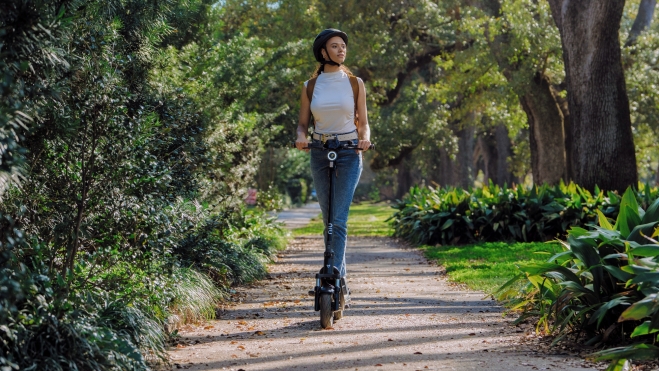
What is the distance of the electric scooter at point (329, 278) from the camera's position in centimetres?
672

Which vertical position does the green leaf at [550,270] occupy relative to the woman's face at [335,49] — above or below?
below

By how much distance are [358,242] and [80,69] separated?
13578 millimetres

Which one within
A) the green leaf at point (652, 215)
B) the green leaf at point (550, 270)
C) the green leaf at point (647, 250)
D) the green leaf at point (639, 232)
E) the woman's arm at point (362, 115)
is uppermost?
the woman's arm at point (362, 115)

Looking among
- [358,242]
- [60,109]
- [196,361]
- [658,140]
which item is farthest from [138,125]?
[658,140]

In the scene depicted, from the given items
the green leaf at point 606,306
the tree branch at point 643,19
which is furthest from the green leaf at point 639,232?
the tree branch at point 643,19

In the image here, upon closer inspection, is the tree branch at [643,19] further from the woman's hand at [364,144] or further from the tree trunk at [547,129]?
the woman's hand at [364,144]

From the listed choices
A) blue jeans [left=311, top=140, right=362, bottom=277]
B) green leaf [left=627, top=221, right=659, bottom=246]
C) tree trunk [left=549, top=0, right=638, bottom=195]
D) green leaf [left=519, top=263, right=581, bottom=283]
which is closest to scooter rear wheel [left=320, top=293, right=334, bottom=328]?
blue jeans [left=311, top=140, right=362, bottom=277]

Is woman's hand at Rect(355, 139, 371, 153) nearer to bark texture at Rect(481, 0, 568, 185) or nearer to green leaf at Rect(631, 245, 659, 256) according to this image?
green leaf at Rect(631, 245, 659, 256)

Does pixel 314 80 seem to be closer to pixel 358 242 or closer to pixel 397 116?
pixel 358 242

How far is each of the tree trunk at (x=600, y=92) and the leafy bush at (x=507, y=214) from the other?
494 mm

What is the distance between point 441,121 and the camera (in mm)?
34500

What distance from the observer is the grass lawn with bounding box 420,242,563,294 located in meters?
10.3

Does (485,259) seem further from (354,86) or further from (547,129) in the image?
(547,129)

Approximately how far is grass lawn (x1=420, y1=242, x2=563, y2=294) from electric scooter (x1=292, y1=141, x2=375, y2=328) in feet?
7.78
